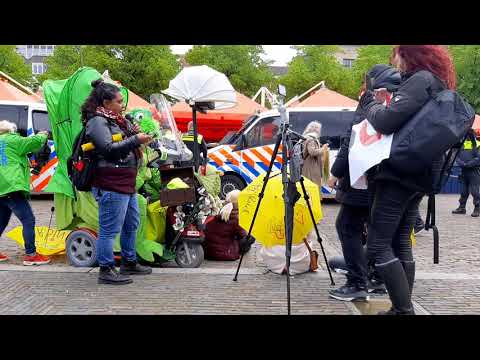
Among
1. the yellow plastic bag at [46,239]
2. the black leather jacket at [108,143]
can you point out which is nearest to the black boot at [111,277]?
the black leather jacket at [108,143]

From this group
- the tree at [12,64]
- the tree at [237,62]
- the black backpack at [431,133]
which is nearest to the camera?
the black backpack at [431,133]

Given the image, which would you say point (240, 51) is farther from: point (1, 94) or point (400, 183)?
A: point (400, 183)

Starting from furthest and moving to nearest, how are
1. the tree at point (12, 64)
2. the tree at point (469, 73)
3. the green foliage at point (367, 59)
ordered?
1. the tree at point (12, 64)
2. the tree at point (469, 73)
3. the green foliage at point (367, 59)

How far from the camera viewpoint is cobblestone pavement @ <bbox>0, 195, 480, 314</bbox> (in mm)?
4078

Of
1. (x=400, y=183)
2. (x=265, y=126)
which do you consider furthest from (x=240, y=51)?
(x=400, y=183)

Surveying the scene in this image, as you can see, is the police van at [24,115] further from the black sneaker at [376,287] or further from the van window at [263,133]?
the black sneaker at [376,287]

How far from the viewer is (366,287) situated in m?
4.41

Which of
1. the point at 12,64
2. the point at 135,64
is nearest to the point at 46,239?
the point at 135,64

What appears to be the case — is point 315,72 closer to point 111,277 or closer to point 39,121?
point 39,121

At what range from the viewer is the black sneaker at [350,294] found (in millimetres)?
4293

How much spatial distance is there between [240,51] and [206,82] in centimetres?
2319

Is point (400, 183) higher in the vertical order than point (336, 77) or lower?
lower

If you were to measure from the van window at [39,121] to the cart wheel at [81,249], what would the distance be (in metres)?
7.33

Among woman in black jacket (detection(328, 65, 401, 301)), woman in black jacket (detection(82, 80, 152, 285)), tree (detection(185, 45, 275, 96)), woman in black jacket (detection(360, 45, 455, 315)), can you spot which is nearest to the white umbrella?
woman in black jacket (detection(82, 80, 152, 285))
